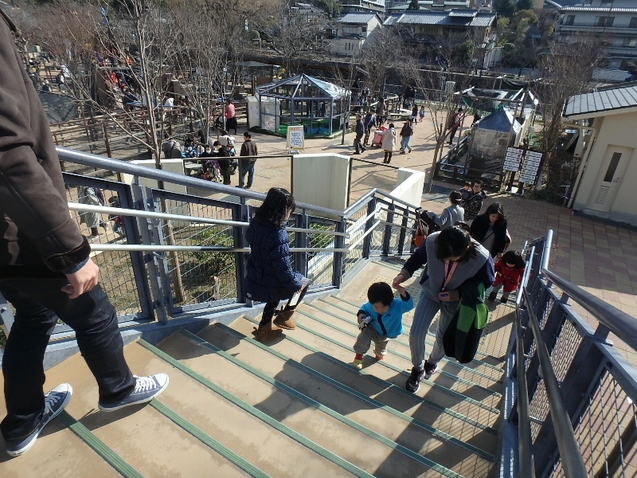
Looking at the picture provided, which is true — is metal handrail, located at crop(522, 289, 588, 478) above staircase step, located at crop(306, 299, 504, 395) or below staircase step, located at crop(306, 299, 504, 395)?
above

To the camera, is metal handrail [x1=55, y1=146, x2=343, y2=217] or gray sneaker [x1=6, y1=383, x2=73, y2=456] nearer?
gray sneaker [x1=6, y1=383, x2=73, y2=456]

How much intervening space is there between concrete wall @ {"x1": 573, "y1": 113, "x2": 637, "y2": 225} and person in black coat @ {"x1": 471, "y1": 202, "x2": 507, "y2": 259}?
757 centimetres

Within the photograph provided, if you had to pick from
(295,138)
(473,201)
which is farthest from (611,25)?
(473,201)

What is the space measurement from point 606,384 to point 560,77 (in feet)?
60.7

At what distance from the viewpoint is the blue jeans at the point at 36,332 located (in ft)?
5.15

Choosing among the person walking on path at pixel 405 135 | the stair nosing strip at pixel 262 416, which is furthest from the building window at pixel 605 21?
the stair nosing strip at pixel 262 416

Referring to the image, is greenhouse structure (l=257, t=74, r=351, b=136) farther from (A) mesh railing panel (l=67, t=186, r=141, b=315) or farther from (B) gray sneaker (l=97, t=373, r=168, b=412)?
(B) gray sneaker (l=97, t=373, r=168, b=412)

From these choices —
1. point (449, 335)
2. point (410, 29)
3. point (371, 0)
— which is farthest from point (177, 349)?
point (371, 0)

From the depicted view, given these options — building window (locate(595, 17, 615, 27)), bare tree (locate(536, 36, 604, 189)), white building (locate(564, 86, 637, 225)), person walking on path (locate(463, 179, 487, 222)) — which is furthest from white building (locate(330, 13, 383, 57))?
person walking on path (locate(463, 179, 487, 222))

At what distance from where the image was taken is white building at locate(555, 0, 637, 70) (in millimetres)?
39719

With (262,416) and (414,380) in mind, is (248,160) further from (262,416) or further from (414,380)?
(262,416)

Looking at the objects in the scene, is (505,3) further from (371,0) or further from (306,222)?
(306,222)

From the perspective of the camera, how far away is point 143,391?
81.0 inches

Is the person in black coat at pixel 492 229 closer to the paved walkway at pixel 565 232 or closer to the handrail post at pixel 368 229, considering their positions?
the handrail post at pixel 368 229
